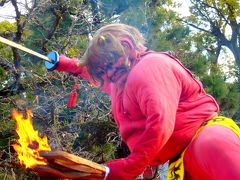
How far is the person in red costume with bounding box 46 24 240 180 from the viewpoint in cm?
161

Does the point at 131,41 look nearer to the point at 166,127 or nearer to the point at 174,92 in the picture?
the point at 174,92

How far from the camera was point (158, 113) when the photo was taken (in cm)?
158

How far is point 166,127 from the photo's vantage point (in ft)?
5.24

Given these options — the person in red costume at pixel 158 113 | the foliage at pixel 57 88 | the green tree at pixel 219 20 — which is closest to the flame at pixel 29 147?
the person in red costume at pixel 158 113

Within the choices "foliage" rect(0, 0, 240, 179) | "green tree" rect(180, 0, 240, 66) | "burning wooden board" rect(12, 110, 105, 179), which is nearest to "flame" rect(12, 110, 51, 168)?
"burning wooden board" rect(12, 110, 105, 179)

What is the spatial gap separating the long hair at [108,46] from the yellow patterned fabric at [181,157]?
43 centimetres

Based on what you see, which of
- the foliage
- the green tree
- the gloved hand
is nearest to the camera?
the gloved hand

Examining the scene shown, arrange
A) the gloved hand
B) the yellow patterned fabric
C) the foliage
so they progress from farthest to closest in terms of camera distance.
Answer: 1. the foliage
2. the gloved hand
3. the yellow patterned fabric

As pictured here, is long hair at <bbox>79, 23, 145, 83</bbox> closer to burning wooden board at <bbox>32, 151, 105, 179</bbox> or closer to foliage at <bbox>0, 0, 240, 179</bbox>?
burning wooden board at <bbox>32, 151, 105, 179</bbox>

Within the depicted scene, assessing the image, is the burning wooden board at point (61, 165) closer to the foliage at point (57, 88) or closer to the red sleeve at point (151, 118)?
the red sleeve at point (151, 118)

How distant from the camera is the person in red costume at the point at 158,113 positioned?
5.27ft

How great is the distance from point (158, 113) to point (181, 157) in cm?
33

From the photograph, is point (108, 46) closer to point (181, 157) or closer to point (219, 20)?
point (181, 157)

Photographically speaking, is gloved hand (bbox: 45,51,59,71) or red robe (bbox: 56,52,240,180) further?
gloved hand (bbox: 45,51,59,71)
